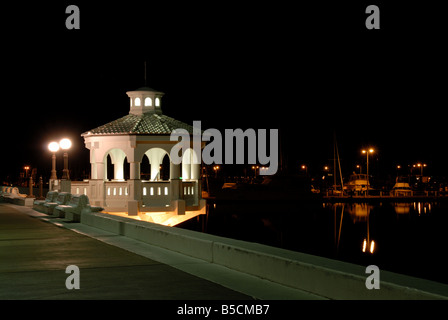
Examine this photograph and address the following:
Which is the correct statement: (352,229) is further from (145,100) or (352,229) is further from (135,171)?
(135,171)

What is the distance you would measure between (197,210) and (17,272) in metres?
21.4

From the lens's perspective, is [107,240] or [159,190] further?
[159,190]

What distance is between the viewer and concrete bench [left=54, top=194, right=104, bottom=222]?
79.8ft

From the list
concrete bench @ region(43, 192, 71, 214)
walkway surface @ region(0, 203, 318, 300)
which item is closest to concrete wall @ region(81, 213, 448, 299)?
walkway surface @ region(0, 203, 318, 300)

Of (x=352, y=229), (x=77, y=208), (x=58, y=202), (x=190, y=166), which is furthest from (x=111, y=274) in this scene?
(x=352, y=229)

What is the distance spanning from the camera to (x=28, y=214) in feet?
95.1

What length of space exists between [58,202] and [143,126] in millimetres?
6317

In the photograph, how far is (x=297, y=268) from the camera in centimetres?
987

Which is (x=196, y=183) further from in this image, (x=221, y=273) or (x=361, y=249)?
(x=361, y=249)

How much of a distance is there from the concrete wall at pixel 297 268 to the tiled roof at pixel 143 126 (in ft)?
53.2

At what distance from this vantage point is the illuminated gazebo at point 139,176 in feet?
104

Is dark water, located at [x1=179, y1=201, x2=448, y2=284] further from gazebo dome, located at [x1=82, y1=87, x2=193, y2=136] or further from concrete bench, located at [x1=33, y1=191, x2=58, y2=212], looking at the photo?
concrete bench, located at [x1=33, y1=191, x2=58, y2=212]
